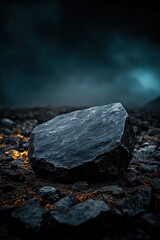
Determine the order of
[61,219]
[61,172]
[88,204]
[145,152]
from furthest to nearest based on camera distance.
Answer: [145,152], [61,172], [88,204], [61,219]

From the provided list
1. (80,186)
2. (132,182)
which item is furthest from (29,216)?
(132,182)

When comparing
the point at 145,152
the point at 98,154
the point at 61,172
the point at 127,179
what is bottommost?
the point at 145,152

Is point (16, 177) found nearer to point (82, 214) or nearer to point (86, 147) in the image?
point (86, 147)

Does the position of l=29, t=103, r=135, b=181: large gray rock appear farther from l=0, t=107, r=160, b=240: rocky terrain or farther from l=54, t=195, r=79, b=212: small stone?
l=54, t=195, r=79, b=212: small stone

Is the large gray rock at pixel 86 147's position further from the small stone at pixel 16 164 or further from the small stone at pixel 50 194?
the small stone at pixel 16 164

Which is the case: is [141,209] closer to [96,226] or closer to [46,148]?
[96,226]

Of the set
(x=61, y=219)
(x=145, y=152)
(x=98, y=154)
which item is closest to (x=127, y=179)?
(x=98, y=154)
